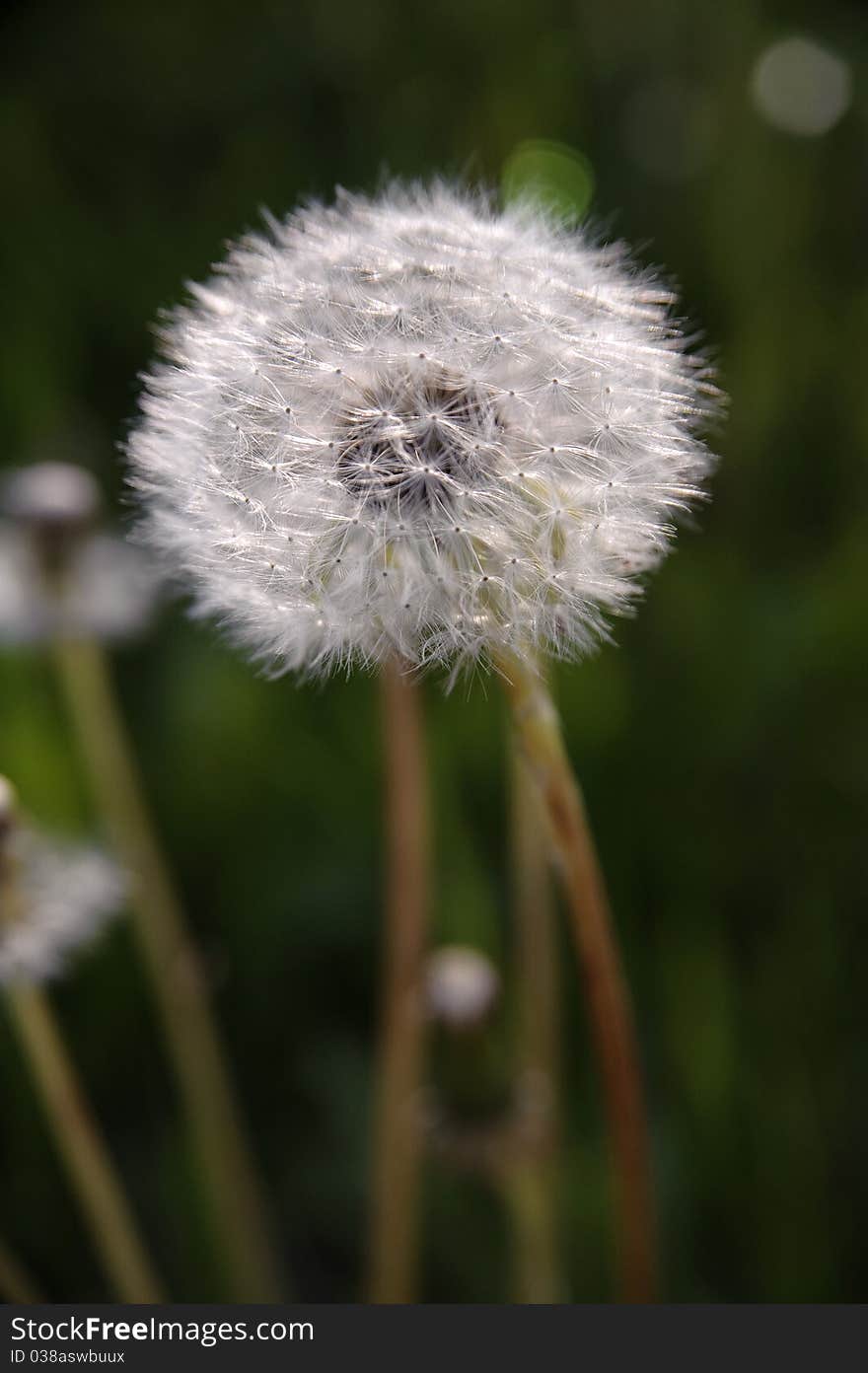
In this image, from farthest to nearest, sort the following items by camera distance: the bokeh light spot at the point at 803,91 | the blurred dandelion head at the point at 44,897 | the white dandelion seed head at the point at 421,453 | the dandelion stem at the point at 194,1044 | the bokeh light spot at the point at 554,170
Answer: the bokeh light spot at the point at 803,91 < the bokeh light spot at the point at 554,170 < the dandelion stem at the point at 194,1044 < the blurred dandelion head at the point at 44,897 < the white dandelion seed head at the point at 421,453

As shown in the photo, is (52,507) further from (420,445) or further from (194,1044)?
(420,445)

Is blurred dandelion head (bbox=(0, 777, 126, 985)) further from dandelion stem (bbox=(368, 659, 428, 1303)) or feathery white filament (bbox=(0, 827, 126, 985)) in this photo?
dandelion stem (bbox=(368, 659, 428, 1303))

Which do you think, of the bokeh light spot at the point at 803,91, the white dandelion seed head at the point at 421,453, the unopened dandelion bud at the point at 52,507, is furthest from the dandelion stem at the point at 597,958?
the bokeh light spot at the point at 803,91

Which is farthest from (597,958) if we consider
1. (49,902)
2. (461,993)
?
(49,902)

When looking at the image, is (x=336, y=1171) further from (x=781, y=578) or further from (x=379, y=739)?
→ (x=781, y=578)

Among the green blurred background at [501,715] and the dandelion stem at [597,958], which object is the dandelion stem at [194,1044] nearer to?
the green blurred background at [501,715]

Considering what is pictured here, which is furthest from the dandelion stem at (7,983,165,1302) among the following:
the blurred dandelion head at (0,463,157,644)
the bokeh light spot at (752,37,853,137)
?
the bokeh light spot at (752,37,853,137)
